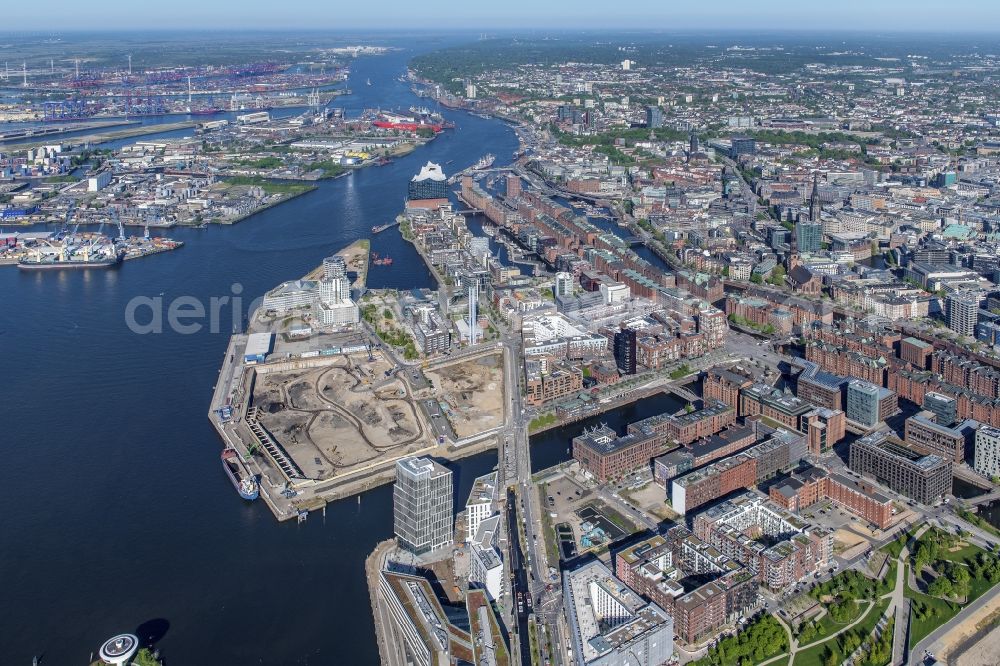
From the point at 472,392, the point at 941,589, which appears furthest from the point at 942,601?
the point at 472,392

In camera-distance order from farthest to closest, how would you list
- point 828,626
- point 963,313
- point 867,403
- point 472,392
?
point 963,313, point 472,392, point 867,403, point 828,626

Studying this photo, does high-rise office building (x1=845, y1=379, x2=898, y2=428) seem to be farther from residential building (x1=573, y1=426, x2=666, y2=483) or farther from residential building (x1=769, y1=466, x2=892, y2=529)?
residential building (x1=573, y1=426, x2=666, y2=483)

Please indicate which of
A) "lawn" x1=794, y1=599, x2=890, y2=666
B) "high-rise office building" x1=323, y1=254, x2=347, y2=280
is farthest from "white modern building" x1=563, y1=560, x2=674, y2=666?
"high-rise office building" x1=323, y1=254, x2=347, y2=280

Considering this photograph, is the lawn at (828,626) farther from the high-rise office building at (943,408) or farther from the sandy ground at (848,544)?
the high-rise office building at (943,408)

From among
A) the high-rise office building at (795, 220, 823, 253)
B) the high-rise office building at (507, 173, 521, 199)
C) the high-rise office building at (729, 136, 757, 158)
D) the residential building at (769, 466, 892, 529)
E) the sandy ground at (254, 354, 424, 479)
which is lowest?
the residential building at (769, 466, 892, 529)

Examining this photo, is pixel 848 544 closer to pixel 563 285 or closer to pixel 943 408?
pixel 943 408

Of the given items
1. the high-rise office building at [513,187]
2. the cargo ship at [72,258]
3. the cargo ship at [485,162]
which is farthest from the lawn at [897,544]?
the cargo ship at [485,162]

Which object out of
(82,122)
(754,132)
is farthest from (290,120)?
(754,132)
